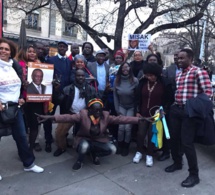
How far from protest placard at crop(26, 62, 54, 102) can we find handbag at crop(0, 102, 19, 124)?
49 centimetres

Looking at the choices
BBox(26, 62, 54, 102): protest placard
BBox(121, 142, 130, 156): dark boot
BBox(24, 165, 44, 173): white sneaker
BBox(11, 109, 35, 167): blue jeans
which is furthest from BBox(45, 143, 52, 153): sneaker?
BBox(121, 142, 130, 156): dark boot

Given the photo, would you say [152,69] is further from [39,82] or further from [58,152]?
[58,152]

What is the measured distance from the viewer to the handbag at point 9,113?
3.35 m

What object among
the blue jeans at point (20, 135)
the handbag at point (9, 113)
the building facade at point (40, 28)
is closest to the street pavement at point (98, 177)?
the blue jeans at point (20, 135)

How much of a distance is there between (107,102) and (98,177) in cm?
168

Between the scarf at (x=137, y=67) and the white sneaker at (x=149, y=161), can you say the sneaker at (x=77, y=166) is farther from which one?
the scarf at (x=137, y=67)

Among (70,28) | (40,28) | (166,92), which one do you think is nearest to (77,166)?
(166,92)

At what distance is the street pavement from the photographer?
3402 millimetres

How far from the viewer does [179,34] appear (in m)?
27.8

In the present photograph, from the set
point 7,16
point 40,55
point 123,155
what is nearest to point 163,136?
point 123,155

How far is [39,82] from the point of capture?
4027mm

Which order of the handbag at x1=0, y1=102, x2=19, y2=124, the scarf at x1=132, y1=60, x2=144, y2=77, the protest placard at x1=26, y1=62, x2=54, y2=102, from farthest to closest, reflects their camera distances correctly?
the scarf at x1=132, y1=60, x2=144, y2=77 < the protest placard at x1=26, y1=62, x2=54, y2=102 < the handbag at x1=0, y1=102, x2=19, y2=124

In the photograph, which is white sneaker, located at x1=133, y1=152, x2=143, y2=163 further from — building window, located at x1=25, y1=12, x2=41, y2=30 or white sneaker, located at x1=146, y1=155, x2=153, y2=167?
building window, located at x1=25, y1=12, x2=41, y2=30

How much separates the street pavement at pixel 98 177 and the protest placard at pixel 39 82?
1065 mm
